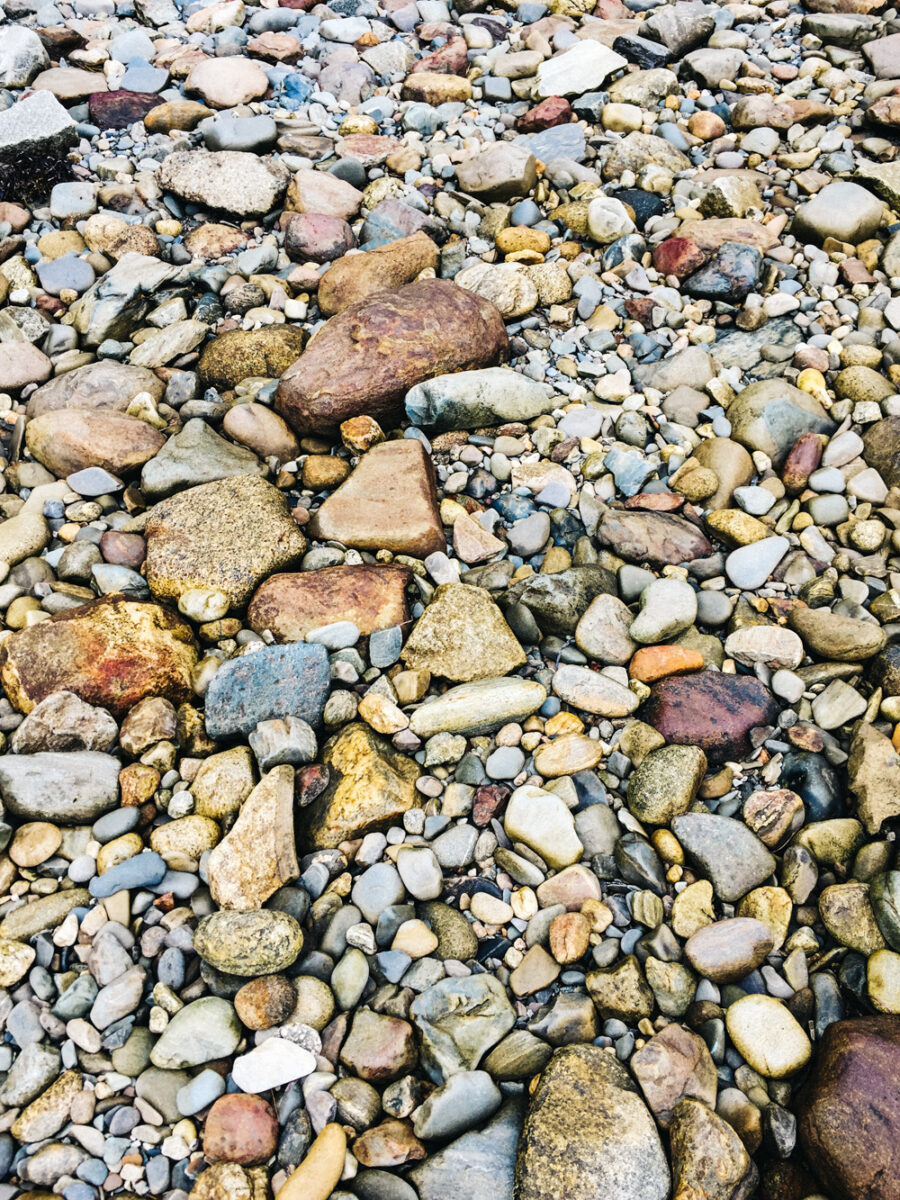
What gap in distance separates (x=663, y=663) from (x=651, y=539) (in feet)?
2.00

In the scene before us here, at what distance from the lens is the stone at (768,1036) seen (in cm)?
240

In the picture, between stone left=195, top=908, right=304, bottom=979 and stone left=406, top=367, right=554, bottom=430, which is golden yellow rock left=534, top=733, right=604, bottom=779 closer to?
stone left=195, top=908, right=304, bottom=979

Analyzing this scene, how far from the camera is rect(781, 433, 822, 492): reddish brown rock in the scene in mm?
3789

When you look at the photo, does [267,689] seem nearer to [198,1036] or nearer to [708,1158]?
[198,1036]

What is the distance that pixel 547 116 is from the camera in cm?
573

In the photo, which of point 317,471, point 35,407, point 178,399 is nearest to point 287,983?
point 317,471

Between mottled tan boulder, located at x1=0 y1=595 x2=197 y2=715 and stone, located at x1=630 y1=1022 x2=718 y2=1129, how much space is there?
80.5 inches

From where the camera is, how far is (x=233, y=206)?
16.9 ft

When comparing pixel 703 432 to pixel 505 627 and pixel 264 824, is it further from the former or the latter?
pixel 264 824

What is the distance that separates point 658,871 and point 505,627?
1.07 m

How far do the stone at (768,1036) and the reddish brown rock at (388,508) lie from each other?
2.07m

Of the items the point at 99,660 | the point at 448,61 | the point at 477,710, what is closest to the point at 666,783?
the point at 477,710

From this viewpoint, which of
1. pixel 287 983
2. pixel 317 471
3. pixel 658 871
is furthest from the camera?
pixel 317 471

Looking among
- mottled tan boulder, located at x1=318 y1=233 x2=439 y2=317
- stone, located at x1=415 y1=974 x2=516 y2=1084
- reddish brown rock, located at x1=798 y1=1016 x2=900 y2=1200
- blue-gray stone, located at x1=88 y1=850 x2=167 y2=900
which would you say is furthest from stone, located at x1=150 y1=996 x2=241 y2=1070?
mottled tan boulder, located at x1=318 y1=233 x2=439 y2=317
